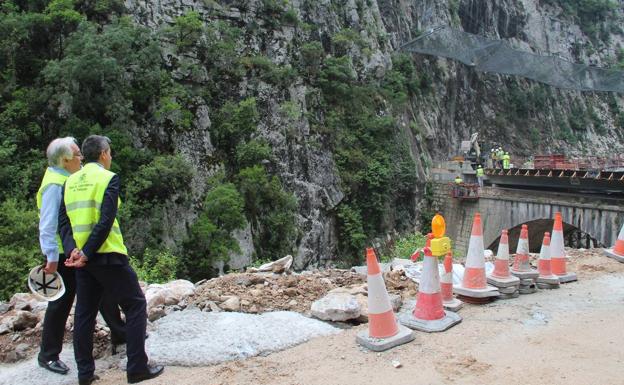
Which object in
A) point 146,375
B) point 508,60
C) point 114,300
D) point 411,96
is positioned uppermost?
point 508,60

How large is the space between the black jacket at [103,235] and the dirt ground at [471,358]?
871 millimetres

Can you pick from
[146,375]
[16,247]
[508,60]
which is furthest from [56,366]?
[508,60]

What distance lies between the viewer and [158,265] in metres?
12.5

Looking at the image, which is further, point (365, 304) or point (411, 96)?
point (411, 96)

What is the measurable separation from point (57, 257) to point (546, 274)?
510 centimetres

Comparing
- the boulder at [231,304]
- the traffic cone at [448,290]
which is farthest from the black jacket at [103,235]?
the traffic cone at [448,290]

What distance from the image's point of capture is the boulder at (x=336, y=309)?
4.22 metres

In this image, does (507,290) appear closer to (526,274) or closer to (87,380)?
(526,274)

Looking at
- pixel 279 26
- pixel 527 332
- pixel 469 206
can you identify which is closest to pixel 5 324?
pixel 527 332

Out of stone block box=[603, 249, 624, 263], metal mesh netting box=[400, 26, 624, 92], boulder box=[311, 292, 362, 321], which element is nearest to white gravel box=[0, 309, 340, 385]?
boulder box=[311, 292, 362, 321]

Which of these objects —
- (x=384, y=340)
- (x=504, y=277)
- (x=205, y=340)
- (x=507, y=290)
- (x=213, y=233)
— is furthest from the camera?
(x=213, y=233)

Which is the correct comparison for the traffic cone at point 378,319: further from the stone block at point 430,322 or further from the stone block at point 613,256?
the stone block at point 613,256

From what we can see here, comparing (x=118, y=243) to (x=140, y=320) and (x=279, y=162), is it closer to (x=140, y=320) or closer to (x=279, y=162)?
(x=140, y=320)

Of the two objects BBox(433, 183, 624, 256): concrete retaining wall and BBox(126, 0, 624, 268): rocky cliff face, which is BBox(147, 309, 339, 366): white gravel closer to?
BBox(126, 0, 624, 268): rocky cliff face
